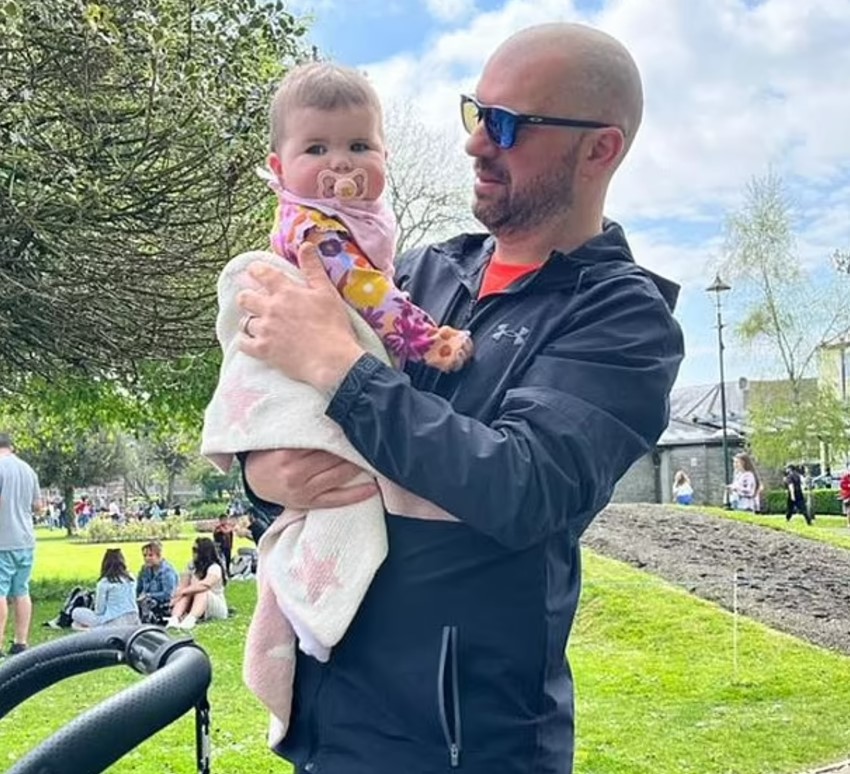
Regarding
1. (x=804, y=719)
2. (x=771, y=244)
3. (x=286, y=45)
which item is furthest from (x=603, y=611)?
(x=771, y=244)

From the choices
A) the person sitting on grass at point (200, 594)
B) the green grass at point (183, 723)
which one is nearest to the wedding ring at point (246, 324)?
the green grass at point (183, 723)

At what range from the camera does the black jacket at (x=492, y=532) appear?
1.48 m

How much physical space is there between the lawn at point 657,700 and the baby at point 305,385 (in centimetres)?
252

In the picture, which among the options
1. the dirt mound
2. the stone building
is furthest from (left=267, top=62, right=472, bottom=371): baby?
the stone building

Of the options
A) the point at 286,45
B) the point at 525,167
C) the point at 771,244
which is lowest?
the point at 525,167

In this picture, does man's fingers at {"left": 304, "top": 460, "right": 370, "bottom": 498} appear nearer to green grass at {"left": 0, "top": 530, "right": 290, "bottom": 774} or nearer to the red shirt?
the red shirt

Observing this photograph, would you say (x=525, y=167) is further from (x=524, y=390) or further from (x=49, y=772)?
(x=49, y=772)

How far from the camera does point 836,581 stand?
12.5m

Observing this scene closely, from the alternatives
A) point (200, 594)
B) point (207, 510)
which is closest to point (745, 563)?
point (200, 594)

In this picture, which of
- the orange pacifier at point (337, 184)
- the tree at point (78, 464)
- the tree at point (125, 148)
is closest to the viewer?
the orange pacifier at point (337, 184)

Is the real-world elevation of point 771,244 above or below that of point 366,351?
above

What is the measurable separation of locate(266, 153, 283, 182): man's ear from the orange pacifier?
0.33ft

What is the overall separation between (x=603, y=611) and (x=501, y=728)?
29.9 ft

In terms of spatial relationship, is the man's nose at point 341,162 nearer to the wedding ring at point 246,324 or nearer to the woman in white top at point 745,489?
the wedding ring at point 246,324
